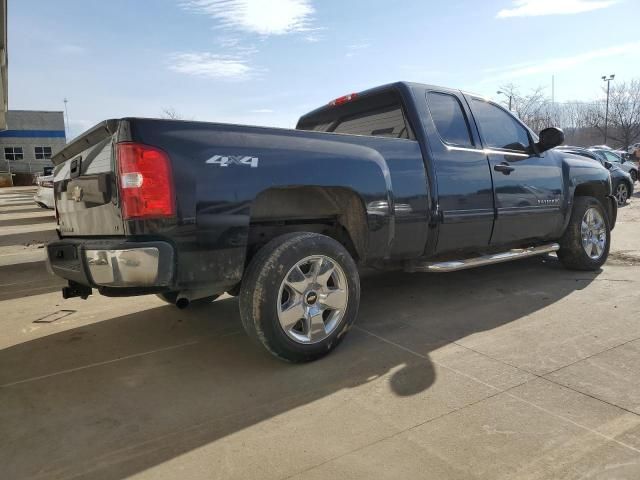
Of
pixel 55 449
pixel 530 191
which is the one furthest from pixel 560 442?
pixel 530 191

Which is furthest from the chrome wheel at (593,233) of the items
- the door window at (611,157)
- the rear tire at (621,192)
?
the door window at (611,157)

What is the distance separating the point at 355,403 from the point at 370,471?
1.99 feet

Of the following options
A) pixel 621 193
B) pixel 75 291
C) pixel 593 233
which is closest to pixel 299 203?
pixel 75 291

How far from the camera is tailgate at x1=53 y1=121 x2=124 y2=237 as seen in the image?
9.05 ft

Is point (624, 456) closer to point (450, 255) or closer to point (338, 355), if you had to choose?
point (338, 355)

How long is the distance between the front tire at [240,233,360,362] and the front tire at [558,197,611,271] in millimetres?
3479

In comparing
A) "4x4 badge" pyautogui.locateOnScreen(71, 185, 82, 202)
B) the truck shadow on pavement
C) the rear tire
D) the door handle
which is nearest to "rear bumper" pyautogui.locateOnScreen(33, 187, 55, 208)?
the truck shadow on pavement

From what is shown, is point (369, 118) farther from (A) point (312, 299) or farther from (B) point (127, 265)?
(B) point (127, 265)

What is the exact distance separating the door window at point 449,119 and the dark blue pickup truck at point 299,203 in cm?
2

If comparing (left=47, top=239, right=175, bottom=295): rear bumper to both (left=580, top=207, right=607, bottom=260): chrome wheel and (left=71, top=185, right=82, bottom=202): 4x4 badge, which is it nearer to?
(left=71, top=185, right=82, bottom=202): 4x4 badge

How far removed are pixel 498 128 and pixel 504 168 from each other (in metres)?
0.52

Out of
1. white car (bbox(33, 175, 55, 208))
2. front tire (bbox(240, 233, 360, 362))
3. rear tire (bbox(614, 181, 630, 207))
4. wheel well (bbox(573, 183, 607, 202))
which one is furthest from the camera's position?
rear tire (bbox(614, 181, 630, 207))

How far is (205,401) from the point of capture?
2707 millimetres

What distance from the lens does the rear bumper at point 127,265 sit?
8.44 ft
